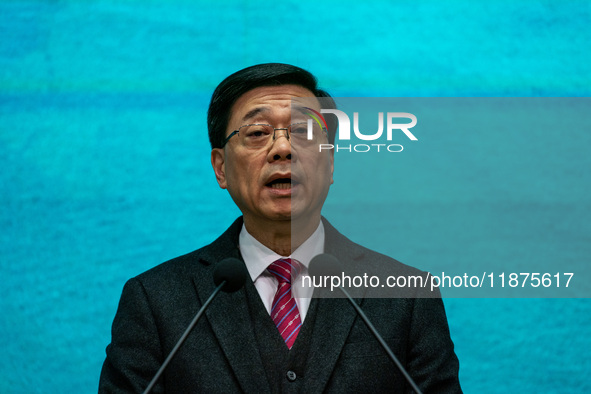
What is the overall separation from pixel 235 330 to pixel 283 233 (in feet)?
0.88

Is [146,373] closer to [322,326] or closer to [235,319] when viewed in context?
[235,319]

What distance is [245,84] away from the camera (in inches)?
66.1

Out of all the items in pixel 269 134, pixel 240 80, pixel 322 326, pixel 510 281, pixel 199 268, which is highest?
pixel 240 80

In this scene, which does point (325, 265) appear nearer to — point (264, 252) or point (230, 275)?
point (230, 275)

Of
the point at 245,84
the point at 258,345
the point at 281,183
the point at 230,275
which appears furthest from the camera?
the point at 245,84

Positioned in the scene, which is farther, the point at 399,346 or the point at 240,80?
the point at 240,80

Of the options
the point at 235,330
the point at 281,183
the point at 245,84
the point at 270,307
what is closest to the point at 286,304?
the point at 270,307

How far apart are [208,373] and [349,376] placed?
29cm

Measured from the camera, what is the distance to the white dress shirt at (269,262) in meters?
1.57

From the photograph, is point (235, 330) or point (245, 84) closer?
point (235, 330)

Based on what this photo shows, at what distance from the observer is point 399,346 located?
149 centimetres

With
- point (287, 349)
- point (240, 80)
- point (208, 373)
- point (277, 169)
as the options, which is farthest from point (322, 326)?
point (240, 80)

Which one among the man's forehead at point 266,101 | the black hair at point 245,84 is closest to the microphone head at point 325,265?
the man's forehead at point 266,101

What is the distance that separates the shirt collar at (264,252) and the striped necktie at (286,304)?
0.05 feet
